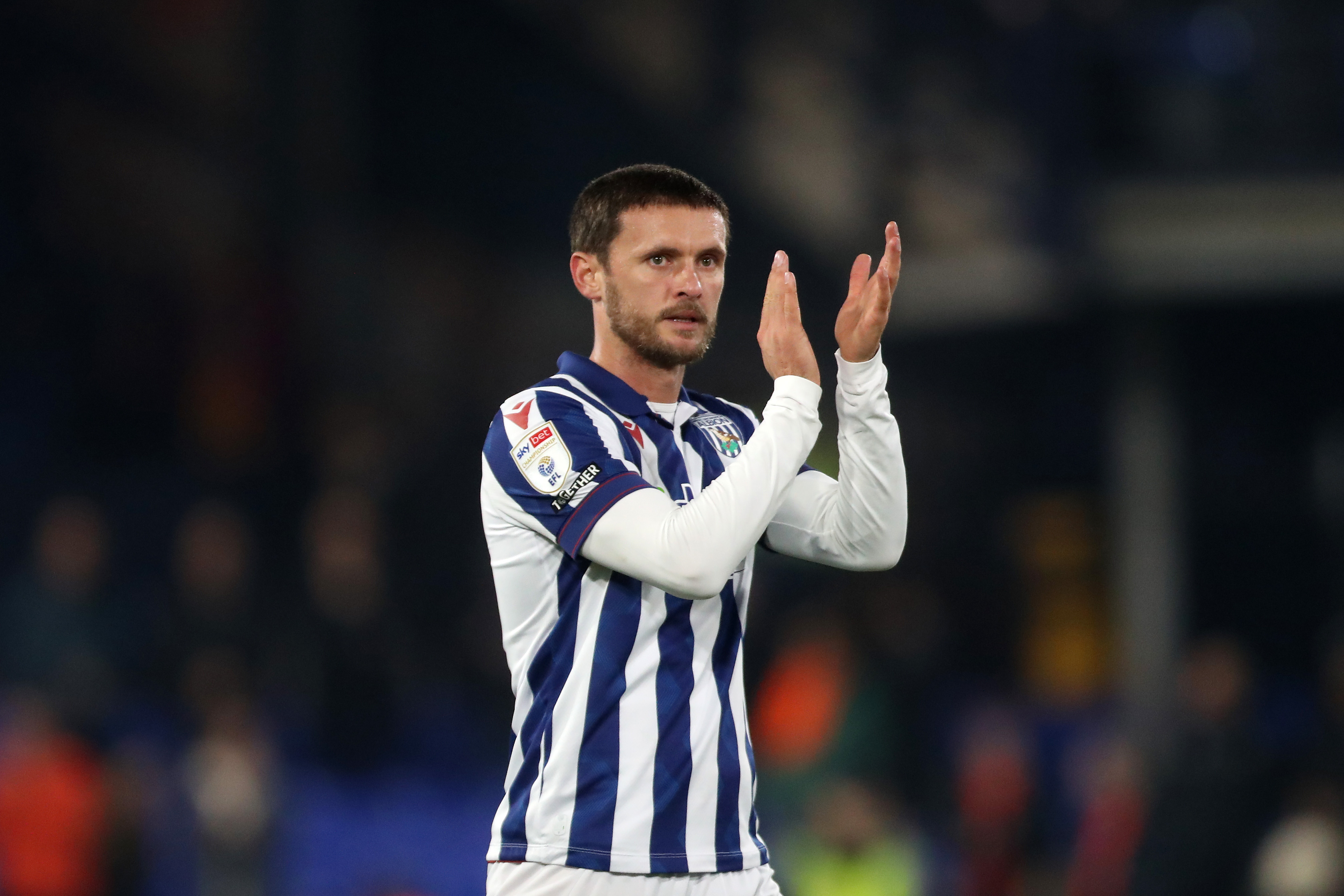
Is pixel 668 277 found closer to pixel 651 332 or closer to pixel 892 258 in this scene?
pixel 651 332

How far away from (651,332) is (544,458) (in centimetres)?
32

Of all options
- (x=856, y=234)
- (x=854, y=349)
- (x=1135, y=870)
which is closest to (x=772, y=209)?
(x=856, y=234)

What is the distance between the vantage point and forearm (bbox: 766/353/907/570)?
301 centimetres

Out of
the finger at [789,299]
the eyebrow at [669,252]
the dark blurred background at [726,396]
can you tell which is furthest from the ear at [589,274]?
the dark blurred background at [726,396]

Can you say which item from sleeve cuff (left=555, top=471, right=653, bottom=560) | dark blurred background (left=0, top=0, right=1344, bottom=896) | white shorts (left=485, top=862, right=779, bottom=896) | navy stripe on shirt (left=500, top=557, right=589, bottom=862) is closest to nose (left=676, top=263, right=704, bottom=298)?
sleeve cuff (left=555, top=471, right=653, bottom=560)

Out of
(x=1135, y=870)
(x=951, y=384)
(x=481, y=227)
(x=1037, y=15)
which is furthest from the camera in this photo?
(x=481, y=227)

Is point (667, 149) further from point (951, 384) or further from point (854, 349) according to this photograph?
point (854, 349)

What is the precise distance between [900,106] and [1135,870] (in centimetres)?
524

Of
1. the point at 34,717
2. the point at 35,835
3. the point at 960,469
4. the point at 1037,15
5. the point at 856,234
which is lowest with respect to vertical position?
the point at 35,835

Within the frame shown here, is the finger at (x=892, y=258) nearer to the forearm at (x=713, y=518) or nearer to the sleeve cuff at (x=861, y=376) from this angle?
the sleeve cuff at (x=861, y=376)

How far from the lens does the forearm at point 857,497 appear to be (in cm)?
301

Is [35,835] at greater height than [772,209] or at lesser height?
lesser

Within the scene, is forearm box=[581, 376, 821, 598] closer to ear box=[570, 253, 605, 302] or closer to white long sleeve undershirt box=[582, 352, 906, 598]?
white long sleeve undershirt box=[582, 352, 906, 598]

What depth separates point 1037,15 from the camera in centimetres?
1020
